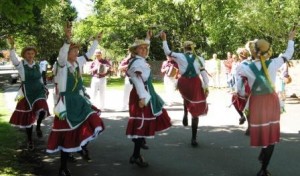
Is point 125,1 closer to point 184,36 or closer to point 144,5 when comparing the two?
point 144,5

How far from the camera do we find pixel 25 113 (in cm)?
928

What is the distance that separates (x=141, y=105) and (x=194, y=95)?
Answer: 7.27 feet

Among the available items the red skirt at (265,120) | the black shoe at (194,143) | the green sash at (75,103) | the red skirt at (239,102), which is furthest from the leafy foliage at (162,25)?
the red skirt at (265,120)

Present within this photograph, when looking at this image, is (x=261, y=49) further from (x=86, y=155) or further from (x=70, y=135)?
(x=86, y=155)

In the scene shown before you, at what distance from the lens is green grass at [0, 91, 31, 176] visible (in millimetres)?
7184

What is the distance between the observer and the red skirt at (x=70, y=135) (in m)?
6.62

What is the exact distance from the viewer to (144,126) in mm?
7406

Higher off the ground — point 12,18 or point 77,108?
point 12,18

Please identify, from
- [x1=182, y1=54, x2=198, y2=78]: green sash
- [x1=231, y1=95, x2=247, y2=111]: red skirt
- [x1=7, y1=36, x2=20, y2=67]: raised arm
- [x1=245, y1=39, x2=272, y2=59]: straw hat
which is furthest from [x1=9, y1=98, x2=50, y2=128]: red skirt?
[x1=245, y1=39, x2=272, y2=59]: straw hat

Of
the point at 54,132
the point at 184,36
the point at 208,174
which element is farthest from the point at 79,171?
the point at 184,36

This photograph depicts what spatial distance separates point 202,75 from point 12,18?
3.67 m

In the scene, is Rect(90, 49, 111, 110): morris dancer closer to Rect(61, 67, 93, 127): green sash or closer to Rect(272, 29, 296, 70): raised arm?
Rect(61, 67, 93, 127): green sash

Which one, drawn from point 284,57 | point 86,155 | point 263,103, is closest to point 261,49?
point 284,57

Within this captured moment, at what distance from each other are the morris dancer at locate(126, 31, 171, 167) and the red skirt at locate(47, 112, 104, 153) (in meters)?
0.82
